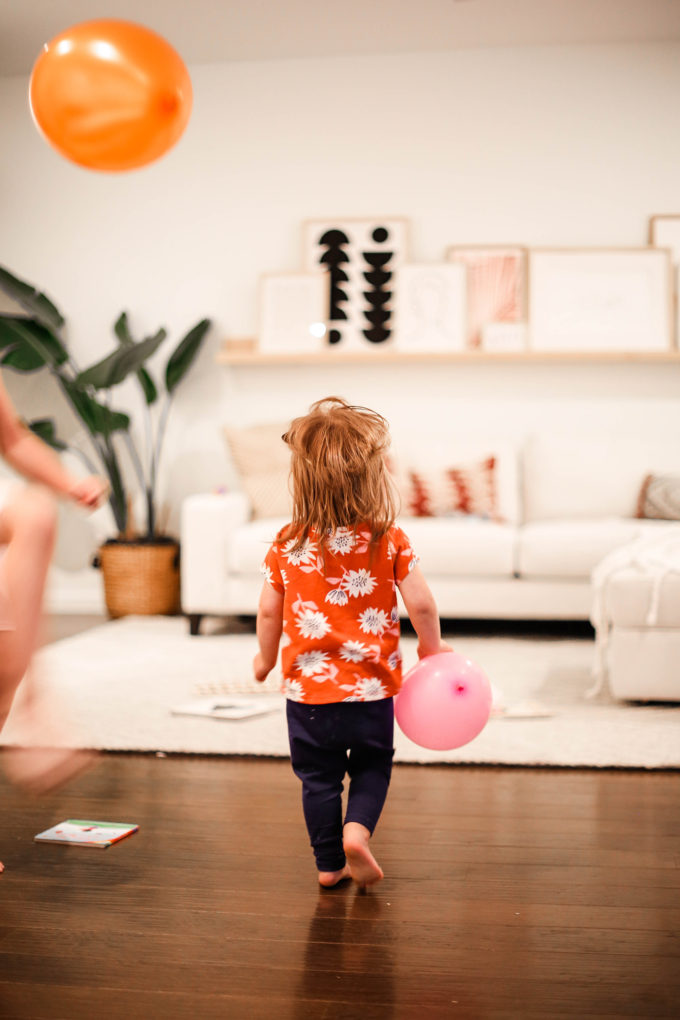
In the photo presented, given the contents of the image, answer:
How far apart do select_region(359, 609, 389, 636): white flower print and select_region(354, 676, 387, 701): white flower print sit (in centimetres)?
8

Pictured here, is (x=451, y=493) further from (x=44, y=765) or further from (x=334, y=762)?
(x=44, y=765)

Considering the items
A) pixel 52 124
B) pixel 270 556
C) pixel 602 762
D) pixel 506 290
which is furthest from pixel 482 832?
pixel 506 290

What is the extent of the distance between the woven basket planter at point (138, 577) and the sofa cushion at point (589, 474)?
1671 millimetres

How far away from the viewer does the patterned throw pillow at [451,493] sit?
4.11 m

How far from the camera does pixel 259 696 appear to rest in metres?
2.87

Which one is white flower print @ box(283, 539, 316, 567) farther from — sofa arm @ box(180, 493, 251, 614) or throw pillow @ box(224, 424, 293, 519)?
throw pillow @ box(224, 424, 293, 519)

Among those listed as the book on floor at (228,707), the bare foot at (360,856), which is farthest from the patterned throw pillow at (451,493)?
the bare foot at (360,856)

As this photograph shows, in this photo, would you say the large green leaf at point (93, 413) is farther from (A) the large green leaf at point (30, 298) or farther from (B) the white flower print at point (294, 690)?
(B) the white flower print at point (294, 690)

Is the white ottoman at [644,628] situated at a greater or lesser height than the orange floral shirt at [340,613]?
lesser

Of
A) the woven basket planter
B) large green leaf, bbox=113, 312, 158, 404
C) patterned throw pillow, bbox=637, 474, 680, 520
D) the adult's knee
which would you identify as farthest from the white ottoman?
large green leaf, bbox=113, 312, 158, 404

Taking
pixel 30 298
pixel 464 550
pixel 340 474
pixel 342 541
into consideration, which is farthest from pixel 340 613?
pixel 30 298

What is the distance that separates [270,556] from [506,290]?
3.36 meters

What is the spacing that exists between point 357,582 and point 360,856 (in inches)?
16.4

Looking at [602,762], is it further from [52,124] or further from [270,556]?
[52,124]
